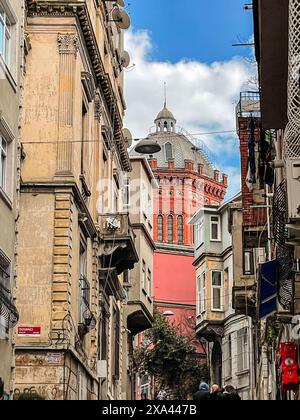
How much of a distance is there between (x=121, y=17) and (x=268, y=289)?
1800cm

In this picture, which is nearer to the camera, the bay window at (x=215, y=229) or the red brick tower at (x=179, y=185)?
the bay window at (x=215, y=229)

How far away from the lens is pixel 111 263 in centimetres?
3744

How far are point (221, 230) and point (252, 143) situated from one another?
110 feet

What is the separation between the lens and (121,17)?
127 ft

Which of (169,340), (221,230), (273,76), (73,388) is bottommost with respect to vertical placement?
(73,388)

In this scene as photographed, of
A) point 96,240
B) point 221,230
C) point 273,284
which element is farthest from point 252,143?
point 221,230

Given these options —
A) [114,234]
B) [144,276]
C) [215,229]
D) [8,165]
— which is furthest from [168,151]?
[8,165]

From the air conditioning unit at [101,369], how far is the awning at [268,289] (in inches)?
477

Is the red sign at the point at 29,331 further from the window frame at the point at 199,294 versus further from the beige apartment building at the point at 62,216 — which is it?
the window frame at the point at 199,294

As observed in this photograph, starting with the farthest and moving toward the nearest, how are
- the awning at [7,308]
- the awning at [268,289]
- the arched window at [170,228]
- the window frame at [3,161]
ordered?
the arched window at [170,228]
the awning at [268,289]
the window frame at [3,161]
the awning at [7,308]

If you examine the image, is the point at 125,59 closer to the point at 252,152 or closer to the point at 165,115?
the point at 252,152

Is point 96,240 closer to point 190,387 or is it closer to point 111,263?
point 111,263

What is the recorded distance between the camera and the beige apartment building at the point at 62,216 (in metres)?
27.7

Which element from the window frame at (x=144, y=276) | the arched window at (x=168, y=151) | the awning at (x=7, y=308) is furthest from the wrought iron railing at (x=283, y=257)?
the arched window at (x=168, y=151)
